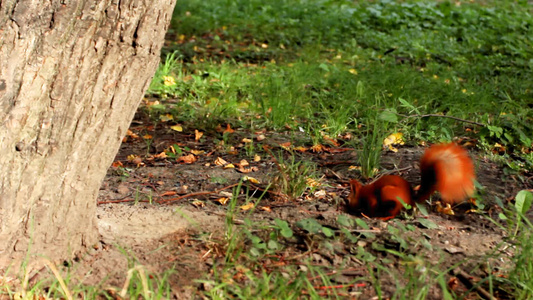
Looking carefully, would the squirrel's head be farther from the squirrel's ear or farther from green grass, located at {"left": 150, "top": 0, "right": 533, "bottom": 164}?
green grass, located at {"left": 150, "top": 0, "right": 533, "bottom": 164}

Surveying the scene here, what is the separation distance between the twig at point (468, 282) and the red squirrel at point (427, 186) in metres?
0.45

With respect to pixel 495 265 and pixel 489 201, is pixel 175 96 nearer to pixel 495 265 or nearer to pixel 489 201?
pixel 489 201

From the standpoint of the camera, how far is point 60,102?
2.15 m

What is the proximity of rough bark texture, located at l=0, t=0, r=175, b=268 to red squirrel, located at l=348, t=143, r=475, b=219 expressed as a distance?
116 cm

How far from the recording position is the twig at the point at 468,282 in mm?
2151

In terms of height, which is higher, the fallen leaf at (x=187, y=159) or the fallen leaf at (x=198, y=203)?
the fallen leaf at (x=198, y=203)

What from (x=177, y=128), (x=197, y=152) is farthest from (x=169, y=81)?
(x=197, y=152)

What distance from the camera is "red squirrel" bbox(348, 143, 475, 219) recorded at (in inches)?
106

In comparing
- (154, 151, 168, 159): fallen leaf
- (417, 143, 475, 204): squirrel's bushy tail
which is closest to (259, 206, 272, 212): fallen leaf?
(417, 143, 475, 204): squirrel's bushy tail

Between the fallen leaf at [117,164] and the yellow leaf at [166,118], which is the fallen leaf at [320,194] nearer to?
the fallen leaf at [117,164]

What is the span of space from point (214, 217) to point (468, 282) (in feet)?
3.59

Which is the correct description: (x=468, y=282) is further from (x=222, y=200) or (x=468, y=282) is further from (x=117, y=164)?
(x=117, y=164)

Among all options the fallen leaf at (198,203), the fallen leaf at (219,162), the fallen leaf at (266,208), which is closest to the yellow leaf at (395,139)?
the fallen leaf at (219,162)

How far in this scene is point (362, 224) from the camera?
95.1 inches
